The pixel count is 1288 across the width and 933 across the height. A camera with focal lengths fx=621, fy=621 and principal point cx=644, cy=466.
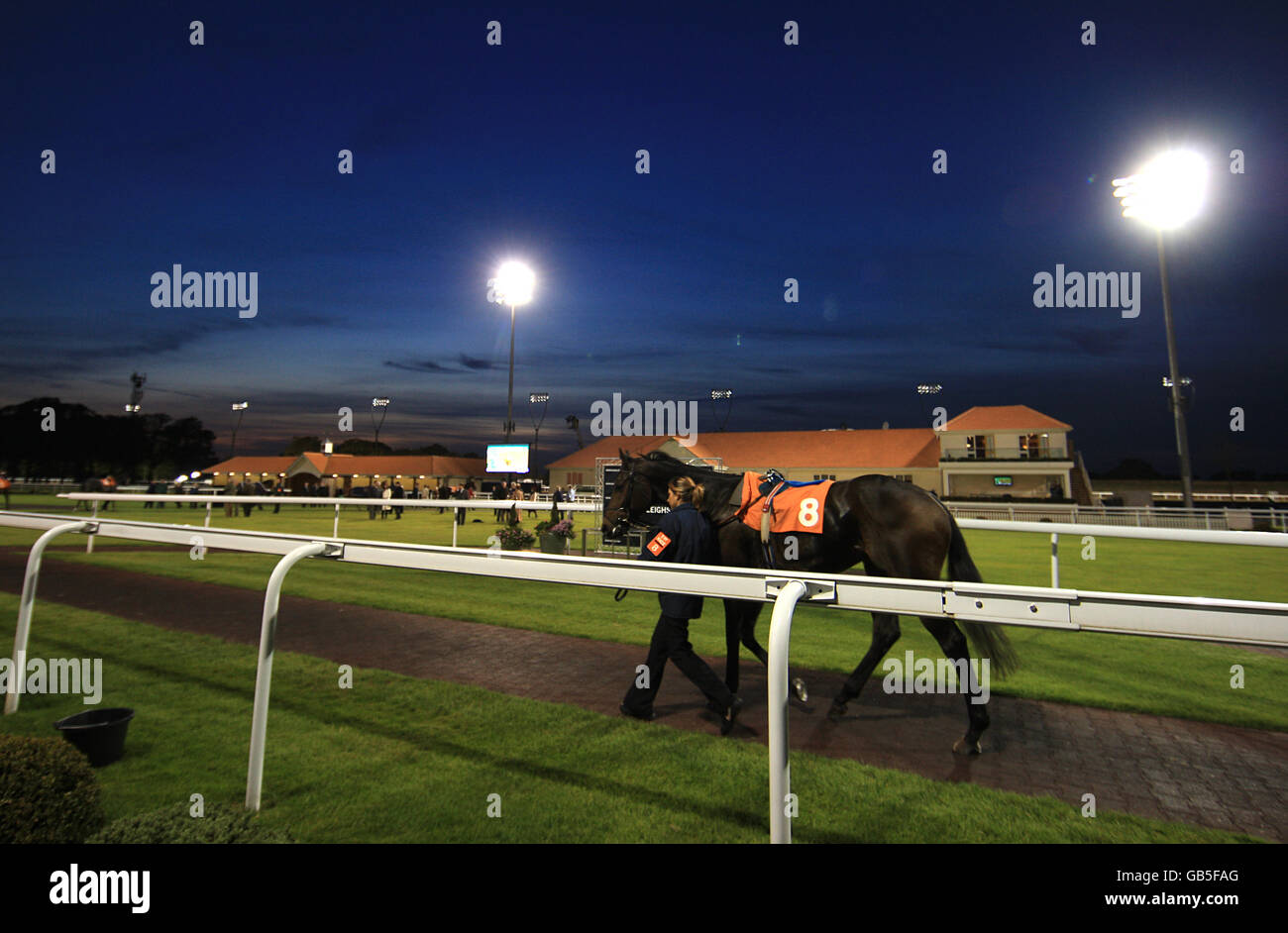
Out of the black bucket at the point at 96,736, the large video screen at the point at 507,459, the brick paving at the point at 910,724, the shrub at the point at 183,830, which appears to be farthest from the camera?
the large video screen at the point at 507,459

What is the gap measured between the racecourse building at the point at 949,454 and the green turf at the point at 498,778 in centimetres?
3357

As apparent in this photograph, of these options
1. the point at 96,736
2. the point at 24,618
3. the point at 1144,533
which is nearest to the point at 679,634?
the point at 96,736

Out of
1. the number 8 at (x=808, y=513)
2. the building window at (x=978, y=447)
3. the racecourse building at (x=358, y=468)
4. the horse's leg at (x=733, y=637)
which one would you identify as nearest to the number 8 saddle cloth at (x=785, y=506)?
the number 8 at (x=808, y=513)

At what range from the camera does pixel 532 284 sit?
27.5m

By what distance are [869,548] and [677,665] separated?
5.39 ft

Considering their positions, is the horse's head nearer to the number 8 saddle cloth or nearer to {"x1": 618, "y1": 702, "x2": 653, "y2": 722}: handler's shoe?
the number 8 saddle cloth

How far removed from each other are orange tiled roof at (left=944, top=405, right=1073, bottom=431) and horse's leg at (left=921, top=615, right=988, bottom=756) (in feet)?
153

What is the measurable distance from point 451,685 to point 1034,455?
4798cm

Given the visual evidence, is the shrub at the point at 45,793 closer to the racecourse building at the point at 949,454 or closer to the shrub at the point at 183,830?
the shrub at the point at 183,830

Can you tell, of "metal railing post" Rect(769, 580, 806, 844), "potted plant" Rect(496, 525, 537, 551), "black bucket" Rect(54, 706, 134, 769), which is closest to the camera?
"metal railing post" Rect(769, 580, 806, 844)

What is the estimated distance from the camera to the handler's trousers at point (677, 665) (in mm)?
3842

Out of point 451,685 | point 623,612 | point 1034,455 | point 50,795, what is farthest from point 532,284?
point 1034,455

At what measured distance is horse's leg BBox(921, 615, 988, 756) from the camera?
369 centimetres

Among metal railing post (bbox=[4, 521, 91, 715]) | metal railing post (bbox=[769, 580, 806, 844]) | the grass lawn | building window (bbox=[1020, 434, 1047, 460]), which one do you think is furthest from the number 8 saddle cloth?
building window (bbox=[1020, 434, 1047, 460])
